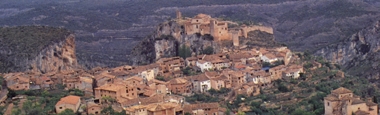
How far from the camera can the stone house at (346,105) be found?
43.3 meters

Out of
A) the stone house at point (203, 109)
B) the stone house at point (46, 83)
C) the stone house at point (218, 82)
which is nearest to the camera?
the stone house at point (203, 109)

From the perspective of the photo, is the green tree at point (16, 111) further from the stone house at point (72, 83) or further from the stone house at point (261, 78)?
the stone house at point (261, 78)

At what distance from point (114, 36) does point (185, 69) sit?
58355 millimetres

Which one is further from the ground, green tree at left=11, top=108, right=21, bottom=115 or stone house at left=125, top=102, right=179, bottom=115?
green tree at left=11, top=108, right=21, bottom=115

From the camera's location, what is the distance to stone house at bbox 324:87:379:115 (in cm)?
4331

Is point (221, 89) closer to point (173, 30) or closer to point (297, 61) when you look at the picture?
point (297, 61)

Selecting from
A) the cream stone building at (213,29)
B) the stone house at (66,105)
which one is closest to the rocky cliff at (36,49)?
the cream stone building at (213,29)

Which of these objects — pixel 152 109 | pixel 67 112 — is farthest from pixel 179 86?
pixel 67 112

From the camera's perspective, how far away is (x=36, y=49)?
230 feet

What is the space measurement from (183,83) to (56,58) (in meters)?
21.6

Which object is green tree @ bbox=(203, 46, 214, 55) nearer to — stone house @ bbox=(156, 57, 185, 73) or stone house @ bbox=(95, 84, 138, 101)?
stone house @ bbox=(156, 57, 185, 73)

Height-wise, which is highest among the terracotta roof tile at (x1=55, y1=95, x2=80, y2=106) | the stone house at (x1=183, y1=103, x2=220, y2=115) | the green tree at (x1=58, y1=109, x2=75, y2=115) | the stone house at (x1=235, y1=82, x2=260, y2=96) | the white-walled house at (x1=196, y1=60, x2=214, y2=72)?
the terracotta roof tile at (x1=55, y1=95, x2=80, y2=106)

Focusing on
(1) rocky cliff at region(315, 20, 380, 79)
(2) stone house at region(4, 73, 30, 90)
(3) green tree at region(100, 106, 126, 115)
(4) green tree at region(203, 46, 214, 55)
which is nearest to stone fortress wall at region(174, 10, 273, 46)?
(4) green tree at region(203, 46, 214, 55)

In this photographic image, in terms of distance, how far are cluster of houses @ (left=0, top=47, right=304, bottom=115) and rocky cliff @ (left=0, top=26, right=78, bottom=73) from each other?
12.7 meters
